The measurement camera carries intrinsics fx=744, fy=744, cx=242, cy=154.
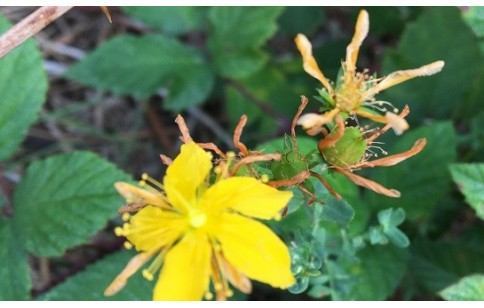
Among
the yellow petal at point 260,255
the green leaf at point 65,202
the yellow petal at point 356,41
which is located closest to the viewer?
the yellow petal at point 260,255

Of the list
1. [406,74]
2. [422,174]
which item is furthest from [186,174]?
[422,174]

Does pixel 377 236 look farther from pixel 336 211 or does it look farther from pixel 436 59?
pixel 436 59

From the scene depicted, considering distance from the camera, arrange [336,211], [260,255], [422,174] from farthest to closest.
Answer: [422,174] → [336,211] → [260,255]

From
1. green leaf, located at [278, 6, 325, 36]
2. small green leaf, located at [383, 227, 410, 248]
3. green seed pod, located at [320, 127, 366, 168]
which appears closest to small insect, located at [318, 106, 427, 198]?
green seed pod, located at [320, 127, 366, 168]

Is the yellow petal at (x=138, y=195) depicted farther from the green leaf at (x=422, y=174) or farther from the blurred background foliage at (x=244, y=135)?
the green leaf at (x=422, y=174)

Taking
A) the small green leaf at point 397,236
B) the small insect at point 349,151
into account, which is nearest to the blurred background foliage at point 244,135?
the small green leaf at point 397,236

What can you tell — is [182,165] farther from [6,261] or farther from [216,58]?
[216,58]

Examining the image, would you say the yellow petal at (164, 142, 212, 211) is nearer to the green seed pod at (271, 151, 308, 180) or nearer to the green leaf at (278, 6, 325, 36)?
A: the green seed pod at (271, 151, 308, 180)
